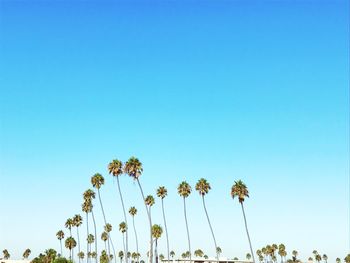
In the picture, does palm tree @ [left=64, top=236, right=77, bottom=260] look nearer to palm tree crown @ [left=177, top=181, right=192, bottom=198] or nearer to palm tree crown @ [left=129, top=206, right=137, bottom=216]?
palm tree crown @ [left=129, top=206, right=137, bottom=216]

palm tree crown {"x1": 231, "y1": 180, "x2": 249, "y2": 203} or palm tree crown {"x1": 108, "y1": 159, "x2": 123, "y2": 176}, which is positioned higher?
palm tree crown {"x1": 108, "y1": 159, "x2": 123, "y2": 176}

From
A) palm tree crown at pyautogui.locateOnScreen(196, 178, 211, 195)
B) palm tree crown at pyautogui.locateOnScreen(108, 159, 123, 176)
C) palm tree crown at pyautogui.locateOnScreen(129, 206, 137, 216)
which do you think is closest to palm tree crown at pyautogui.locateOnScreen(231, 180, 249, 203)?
palm tree crown at pyautogui.locateOnScreen(196, 178, 211, 195)

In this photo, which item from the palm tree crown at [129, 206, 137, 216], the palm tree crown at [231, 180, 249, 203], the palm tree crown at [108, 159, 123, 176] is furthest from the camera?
the palm tree crown at [129, 206, 137, 216]

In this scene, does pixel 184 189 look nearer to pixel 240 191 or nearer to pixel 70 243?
pixel 240 191

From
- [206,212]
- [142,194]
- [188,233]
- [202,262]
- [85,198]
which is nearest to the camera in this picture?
[142,194]

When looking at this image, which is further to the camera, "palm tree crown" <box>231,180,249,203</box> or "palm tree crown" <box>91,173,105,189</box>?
"palm tree crown" <box>91,173,105,189</box>

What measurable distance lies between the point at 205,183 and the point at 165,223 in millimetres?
20946

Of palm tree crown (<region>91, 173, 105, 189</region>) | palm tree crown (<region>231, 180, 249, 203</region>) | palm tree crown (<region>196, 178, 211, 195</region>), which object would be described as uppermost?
palm tree crown (<region>91, 173, 105, 189</region>)

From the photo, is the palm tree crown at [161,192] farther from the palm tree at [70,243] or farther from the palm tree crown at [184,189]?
the palm tree at [70,243]

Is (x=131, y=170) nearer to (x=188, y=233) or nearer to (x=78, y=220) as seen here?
(x=188, y=233)

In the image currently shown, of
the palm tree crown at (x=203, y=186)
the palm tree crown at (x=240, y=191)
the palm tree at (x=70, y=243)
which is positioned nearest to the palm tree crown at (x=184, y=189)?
the palm tree crown at (x=203, y=186)

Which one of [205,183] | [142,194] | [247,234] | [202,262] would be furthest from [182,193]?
[202,262]

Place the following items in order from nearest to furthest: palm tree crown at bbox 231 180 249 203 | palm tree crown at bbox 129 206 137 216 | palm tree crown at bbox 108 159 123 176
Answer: palm tree crown at bbox 231 180 249 203, palm tree crown at bbox 108 159 123 176, palm tree crown at bbox 129 206 137 216

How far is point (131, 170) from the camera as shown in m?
98.9
